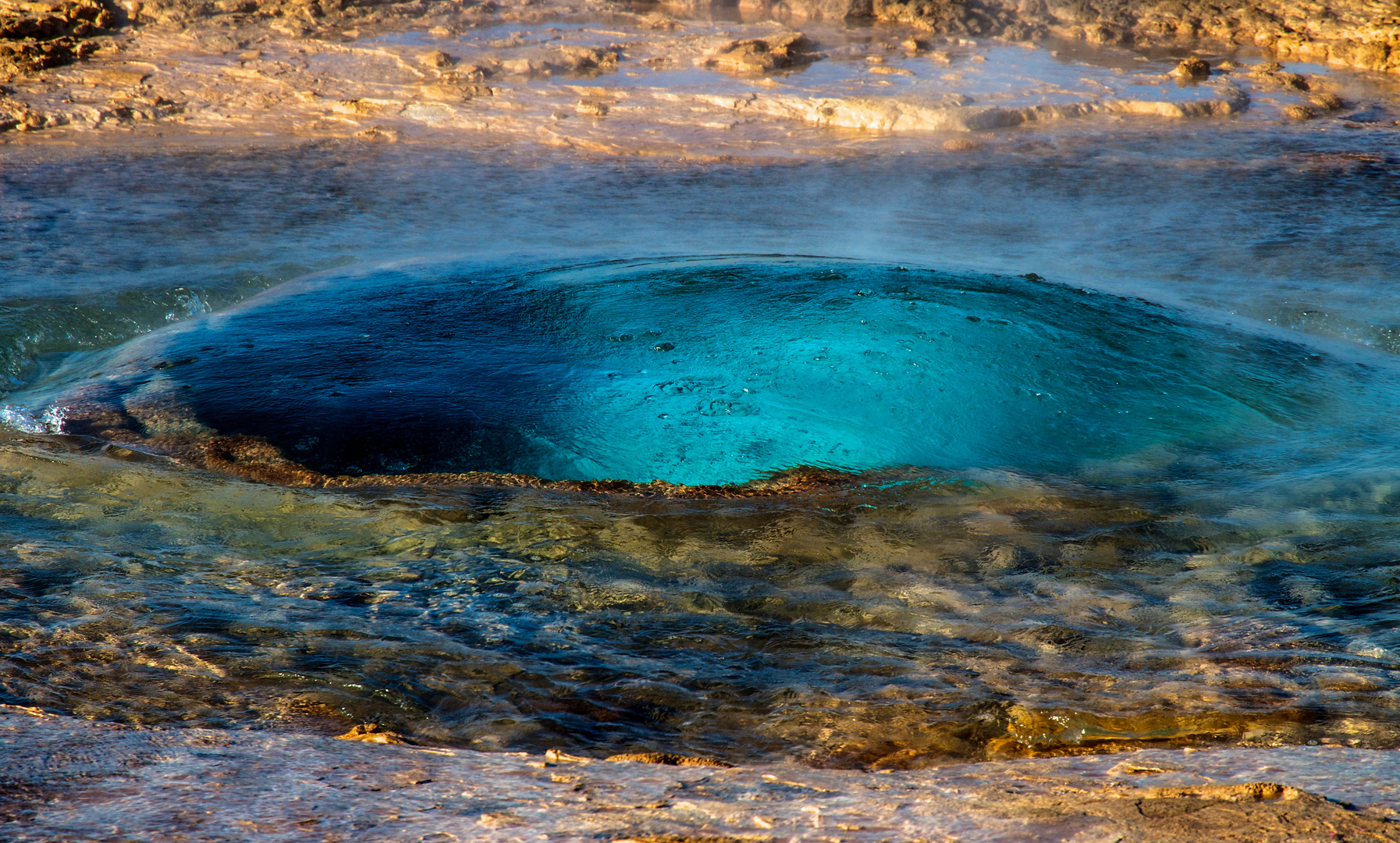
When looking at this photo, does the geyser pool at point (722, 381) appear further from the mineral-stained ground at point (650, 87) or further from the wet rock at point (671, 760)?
the wet rock at point (671, 760)

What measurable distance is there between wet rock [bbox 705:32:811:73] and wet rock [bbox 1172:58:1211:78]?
3.07m

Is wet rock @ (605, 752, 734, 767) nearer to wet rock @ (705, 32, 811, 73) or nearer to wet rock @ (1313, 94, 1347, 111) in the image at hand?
wet rock @ (705, 32, 811, 73)

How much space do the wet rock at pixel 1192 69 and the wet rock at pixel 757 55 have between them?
10.1ft

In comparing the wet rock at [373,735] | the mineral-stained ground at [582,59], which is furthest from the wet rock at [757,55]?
the wet rock at [373,735]

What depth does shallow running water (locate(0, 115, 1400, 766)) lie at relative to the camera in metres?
1.70

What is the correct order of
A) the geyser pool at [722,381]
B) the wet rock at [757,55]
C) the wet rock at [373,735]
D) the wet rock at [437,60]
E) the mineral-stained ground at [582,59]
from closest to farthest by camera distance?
the wet rock at [373,735], the geyser pool at [722,381], the mineral-stained ground at [582,59], the wet rock at [437,60], the wet rock at [757,55]

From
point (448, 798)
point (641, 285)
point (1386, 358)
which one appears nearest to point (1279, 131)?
point (1386, 358)

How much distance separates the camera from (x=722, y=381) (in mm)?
3375

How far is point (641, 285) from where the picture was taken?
411 cm

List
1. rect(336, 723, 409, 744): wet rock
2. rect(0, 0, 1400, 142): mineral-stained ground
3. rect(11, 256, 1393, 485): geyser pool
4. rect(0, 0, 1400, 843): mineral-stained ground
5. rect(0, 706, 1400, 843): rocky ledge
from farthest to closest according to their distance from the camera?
rect(0, 0, 1400, 142): mineral-stained ground
rect(11, 256, 1393, 485): geyser pool
rect(336, 723, 409, 744): wet rock
rect(0, 0, 1400, 843): mineral-stained ground
rect(0, 706, 1400, 843): rocky ledge

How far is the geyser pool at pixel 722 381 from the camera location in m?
3.04

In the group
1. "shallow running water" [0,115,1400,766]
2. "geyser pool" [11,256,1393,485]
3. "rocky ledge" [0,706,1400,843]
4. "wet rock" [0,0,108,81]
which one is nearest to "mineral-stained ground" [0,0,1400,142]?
"wet rock" [0,0,108,81]

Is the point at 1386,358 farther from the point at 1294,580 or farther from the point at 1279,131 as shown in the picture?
the point at 1279,131

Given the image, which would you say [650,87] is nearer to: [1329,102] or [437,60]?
[437,60]
